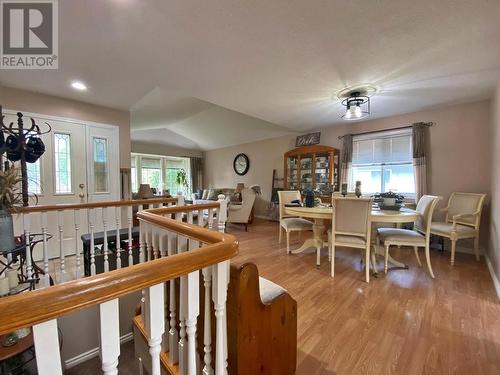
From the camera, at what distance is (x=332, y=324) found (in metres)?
1.79

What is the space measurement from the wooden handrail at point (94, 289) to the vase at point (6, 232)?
5.48 feet

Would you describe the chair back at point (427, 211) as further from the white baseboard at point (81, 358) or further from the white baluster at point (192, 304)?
the white baseboard at point (81, 358)

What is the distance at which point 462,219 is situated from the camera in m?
3.22

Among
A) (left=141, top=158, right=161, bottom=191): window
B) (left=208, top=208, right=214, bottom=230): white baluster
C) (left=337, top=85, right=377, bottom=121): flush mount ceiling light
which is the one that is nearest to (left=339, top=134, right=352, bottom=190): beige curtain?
(left=337, top=85, right=377, bottom=121): flush mount ceiling light

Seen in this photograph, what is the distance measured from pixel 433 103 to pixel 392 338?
11.7 ft

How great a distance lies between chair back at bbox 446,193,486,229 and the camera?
3.06 m

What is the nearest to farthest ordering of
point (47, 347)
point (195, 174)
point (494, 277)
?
1. point (47, 347)
2. point (494, 277)
3. point (195, 174)

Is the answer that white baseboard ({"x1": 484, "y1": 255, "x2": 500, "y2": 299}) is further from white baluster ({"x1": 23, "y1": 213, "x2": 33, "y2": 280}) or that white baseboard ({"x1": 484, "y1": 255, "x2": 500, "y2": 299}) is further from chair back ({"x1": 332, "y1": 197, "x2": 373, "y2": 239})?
white baluster ({"x1": 23, "y1": 213, "x2": 33, "y2": 280})

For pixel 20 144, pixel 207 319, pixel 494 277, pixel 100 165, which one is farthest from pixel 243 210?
pixel 207 319

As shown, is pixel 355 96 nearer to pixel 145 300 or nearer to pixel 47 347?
pixel 145 300

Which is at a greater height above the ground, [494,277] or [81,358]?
[494,277]

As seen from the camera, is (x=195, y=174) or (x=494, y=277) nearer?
(x=494, y=277)

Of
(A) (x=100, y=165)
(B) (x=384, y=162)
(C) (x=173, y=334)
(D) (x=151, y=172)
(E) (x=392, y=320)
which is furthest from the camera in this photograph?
(D) (x=151, y=172)

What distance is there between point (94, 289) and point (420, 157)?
4678 mm
